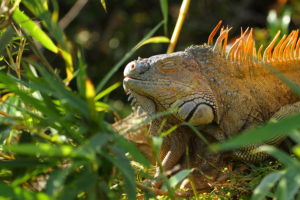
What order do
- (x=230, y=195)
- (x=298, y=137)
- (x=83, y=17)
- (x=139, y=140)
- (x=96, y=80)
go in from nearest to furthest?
1. (x=298, y=137)
2. (x=230, y=195)
3. (x=139, y=140)
4. (x=96, y=80)
5. (x=83, y=17)

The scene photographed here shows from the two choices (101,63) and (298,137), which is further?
(101,63)

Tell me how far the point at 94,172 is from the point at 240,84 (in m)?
1.39

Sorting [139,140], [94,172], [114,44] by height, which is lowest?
[114,44]

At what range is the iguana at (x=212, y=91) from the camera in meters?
3.29

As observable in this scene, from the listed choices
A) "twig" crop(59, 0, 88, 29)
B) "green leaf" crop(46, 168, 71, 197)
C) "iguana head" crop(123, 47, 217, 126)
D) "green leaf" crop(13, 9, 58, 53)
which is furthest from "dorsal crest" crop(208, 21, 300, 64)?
"green leaf" crop(46, 168, 71, 197)

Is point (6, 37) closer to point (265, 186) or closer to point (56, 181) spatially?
point (56, 181)

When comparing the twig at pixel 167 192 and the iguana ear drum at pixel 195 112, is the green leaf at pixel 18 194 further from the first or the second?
the iguana ear drum at pixel 195 112

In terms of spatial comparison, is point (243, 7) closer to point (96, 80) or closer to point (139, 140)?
point (96, 80)

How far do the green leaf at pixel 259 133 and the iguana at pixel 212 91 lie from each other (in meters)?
1.18

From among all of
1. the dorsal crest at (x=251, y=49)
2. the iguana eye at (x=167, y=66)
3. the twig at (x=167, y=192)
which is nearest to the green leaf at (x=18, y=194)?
the twig at (x=167, y=192)

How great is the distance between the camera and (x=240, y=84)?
3516 mm

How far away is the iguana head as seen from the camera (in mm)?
3270

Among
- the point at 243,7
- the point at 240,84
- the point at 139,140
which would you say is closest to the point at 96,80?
the point at 243,7

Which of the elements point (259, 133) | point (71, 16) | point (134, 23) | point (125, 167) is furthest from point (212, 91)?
point (134, 23)
